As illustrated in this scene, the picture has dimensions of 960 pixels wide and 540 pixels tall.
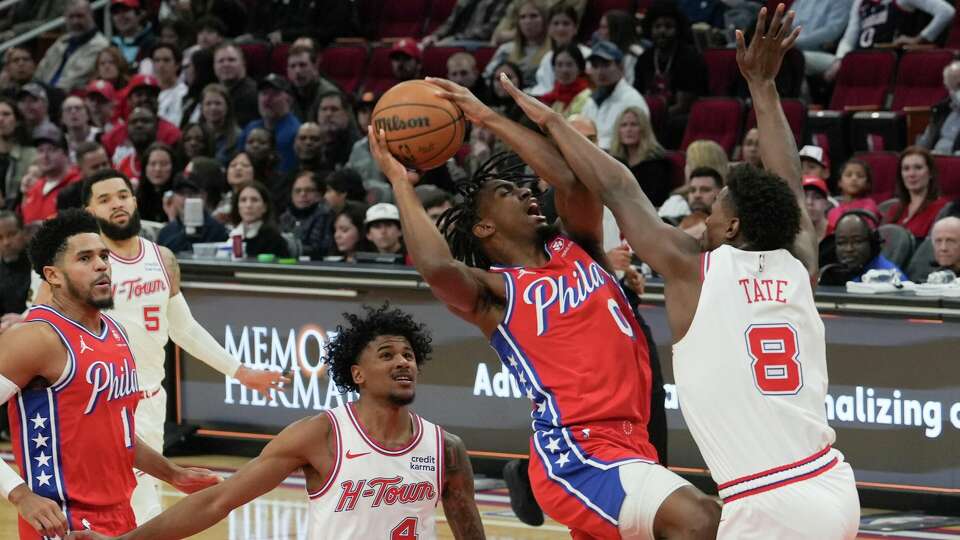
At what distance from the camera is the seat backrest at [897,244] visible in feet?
32.0

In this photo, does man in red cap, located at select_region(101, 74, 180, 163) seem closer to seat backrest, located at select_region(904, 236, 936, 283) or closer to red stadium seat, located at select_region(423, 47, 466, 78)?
red stadium seat, located at select_region(423, 47, 466, 78)

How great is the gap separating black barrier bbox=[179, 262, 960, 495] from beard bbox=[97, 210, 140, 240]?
253cm

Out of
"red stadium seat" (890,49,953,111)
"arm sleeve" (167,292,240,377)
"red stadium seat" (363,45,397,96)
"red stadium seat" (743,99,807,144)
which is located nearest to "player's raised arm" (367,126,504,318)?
"arm sleeve" (167,292,240,377)

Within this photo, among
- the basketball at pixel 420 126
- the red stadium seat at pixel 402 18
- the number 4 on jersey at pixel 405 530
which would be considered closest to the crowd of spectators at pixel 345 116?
the red stadium seat at pixel 402 18

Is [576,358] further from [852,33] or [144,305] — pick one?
[852,33]

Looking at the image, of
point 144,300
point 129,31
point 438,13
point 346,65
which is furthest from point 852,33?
point 129,31

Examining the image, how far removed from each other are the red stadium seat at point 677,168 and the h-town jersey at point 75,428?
649cm

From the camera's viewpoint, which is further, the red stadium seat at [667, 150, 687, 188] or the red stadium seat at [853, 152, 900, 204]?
the red stadium seat at [667, 150, 687, 188]

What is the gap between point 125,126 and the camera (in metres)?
14.5

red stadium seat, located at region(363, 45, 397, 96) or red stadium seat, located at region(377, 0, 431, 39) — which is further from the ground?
red stadium seat, located at region(377, 0, 431, 39)

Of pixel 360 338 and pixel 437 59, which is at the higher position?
pixel 437 59

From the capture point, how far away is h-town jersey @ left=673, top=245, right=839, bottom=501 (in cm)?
466

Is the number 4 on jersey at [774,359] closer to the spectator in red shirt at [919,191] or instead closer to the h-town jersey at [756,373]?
the h-town jersey at [756,373]

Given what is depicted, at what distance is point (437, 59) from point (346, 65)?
3.91ft
